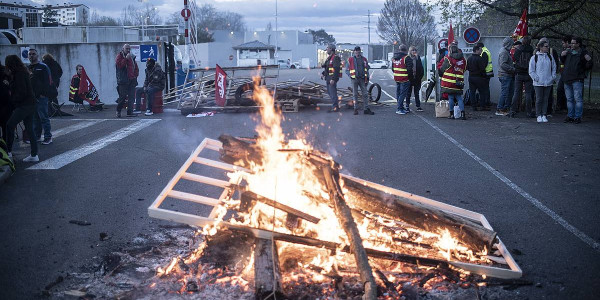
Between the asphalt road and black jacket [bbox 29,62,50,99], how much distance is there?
1.19 m

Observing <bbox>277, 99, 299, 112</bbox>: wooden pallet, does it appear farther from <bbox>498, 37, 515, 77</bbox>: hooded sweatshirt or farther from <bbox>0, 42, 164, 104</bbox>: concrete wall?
<bbox>0, 42, 164, 104</bbox>: concrete wall

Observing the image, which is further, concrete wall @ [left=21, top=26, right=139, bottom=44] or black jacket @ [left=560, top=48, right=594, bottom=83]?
concrete wall @ [left=21, top=26, right=139, bottom=44]

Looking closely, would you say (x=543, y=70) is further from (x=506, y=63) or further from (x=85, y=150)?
(x=85, y=150)

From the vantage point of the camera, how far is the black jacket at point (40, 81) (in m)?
10.6

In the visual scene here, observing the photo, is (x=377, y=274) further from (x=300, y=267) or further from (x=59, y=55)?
(x=59, y=55)

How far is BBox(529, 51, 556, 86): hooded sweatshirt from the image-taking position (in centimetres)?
1362

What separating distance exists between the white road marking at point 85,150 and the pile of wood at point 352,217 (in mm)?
5158

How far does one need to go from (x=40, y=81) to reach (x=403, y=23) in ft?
184

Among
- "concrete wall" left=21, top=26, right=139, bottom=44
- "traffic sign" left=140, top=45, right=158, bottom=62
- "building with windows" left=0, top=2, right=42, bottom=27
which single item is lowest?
"traffic sign" left=140, top=45, right=158, bottom=62

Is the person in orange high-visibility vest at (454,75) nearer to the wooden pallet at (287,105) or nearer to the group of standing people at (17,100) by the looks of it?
the wooden pallet at (287,105)

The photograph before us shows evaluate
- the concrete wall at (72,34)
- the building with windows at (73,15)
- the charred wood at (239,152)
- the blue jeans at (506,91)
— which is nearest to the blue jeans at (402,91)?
the blue jeans at (506,91)

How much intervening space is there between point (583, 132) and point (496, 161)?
4.40 meters

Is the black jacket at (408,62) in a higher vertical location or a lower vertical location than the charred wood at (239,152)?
higher

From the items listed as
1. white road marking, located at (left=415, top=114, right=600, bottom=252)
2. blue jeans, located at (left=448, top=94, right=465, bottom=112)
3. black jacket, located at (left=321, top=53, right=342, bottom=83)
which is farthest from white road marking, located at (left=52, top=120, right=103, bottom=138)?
blue jeans, located at (left=448, top=94, right=465, bottom=112)
